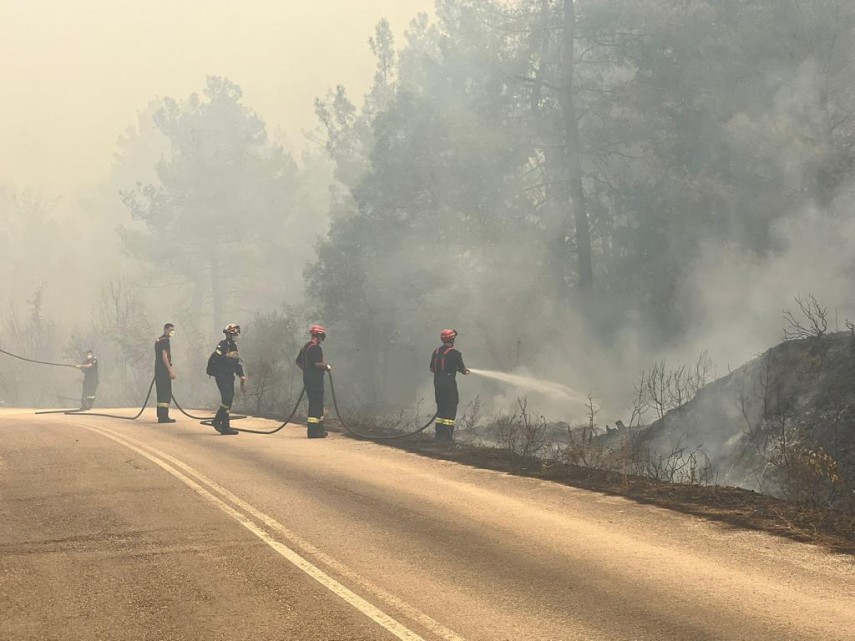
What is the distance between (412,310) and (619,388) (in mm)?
9031

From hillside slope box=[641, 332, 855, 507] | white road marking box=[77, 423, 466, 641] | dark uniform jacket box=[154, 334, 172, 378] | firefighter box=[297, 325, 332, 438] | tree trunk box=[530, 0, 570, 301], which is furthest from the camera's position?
tree trunk box=[530, 0, 570, 301]

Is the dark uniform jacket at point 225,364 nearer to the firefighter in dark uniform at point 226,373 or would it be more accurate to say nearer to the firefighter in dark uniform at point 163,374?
the firefighter in dark uniform at point 226,373

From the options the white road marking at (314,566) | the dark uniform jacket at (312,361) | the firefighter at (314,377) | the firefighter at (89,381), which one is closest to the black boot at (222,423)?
the firefighter at (314,377)

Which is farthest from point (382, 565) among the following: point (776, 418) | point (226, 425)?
point (226, 425)

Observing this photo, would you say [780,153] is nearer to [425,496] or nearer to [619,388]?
[619,388]

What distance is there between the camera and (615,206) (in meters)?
33.3

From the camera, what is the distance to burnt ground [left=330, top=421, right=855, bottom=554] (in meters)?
8.48

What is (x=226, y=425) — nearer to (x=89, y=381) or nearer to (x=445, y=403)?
(x=445, y=403)

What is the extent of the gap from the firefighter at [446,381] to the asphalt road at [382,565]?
4060 millimetres

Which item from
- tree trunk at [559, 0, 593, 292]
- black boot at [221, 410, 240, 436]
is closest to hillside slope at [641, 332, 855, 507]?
black boot at [221, 410, 240, 436]

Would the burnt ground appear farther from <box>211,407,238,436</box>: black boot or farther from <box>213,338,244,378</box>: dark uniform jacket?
<box>213,338,244,378</box>: dark uniform jacket

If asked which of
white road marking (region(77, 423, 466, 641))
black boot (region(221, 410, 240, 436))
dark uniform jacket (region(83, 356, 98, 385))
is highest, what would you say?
dark uniform jacket (region(83, 356, 98, 385))

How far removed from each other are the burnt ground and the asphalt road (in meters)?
0.30

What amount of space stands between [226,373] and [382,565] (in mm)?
11629
